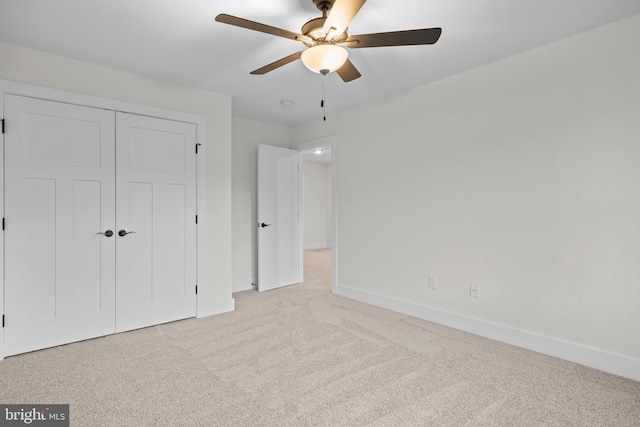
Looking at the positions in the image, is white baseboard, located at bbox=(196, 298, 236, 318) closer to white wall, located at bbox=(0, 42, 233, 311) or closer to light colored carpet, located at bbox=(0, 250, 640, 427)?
white wall, located at bbox=(0, 42, 233, 311)

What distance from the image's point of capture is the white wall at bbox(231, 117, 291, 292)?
15.0 feet

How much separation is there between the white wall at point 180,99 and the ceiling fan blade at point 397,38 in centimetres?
215

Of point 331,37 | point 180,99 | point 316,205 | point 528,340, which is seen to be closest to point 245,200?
point 180,99

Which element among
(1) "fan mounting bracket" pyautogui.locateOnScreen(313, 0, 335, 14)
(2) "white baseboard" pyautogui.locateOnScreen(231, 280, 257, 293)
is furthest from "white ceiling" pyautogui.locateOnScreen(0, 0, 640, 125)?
(2) "white baseboard" pyautogui.locateOnScreen(231, 280, 257, 293)

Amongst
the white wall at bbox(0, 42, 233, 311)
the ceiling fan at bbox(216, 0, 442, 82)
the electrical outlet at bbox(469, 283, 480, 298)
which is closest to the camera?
the ceiling fan at bbox(216, 0, 442, 82)

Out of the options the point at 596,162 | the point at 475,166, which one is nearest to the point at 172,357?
the point at 475,166

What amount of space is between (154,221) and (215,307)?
1123 millimetres

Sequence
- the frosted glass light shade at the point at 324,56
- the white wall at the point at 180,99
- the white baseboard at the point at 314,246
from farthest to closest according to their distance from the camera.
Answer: the white baseboard at the point at 314,246 → the white wall at the point at 180,99 → the frosted glass light shade at the point at 324,56

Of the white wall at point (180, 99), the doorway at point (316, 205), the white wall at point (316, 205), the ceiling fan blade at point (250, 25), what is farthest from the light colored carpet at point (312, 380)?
the white wall at point (316, 205)

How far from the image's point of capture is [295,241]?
5012 mm

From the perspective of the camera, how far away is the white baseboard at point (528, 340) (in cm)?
228

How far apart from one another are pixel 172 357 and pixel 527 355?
2.76 metres

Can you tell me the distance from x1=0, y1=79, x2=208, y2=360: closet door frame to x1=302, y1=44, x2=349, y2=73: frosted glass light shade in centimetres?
193

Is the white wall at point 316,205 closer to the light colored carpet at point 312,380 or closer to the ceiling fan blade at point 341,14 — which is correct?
the light colored carpet at point 312,380
